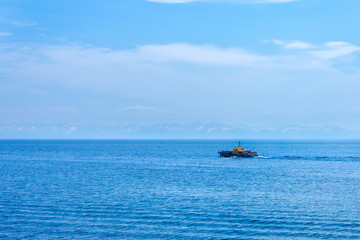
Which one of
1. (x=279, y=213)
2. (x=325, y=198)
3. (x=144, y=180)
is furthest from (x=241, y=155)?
(x=279, y=213)

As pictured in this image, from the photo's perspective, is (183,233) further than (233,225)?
No

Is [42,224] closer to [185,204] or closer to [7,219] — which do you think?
[7,219]

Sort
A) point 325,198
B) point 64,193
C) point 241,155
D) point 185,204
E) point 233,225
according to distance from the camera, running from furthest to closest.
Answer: point 241,155 → point 64,193 → point 325,198 → point 185,204 → point 233,225

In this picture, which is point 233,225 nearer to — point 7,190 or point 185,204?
point 185,204

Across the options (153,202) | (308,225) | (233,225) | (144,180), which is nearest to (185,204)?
(153,202)

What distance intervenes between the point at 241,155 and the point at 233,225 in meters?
106

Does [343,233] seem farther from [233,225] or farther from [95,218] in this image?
[95,218]

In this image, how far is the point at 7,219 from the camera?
138ft

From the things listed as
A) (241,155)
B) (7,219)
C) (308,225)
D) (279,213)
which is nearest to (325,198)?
(279,213)

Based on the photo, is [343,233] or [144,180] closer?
[343,233]

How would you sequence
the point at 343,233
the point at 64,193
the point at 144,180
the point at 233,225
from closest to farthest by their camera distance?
the point at 343,233 < the point at 233,225 < the point at 64,193 < the point at 144,180

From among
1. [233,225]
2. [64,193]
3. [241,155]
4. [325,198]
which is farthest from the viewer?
[241,155]

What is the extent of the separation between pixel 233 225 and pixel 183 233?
5556 mm

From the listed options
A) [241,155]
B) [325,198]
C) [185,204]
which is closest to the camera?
[185,204]
